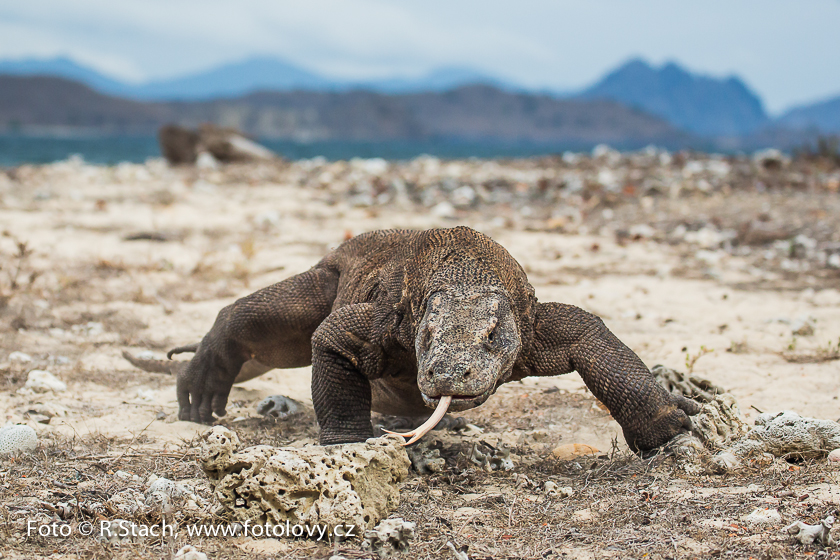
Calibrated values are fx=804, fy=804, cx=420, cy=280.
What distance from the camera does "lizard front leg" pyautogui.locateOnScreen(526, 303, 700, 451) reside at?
3613 mm

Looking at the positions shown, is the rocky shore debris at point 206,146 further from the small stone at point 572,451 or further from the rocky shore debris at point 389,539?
the rocky shore debris at point 389,539

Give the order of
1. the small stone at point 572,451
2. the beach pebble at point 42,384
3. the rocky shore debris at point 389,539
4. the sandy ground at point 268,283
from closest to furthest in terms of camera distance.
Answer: the rocky shore debris at point 389,539, the small stone at point 572,451, the sandy ground at point 268,283, the beach pebble at point 42,384

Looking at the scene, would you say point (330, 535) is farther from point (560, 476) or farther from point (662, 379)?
point (662, 379)

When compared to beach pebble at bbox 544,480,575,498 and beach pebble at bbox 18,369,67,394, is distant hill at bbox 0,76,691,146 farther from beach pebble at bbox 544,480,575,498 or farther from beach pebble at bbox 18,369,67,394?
beach pebble at bbox 544,480,575,498

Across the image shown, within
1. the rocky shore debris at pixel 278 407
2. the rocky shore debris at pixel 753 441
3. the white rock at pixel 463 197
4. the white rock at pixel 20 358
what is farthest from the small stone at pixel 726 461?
the white rock at pixel 463 197

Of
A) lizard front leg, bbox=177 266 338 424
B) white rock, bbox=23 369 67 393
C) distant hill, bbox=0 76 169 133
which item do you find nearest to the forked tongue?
lizard front leg, bbox=177 266 338 424

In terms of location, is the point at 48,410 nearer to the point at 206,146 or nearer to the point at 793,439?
the point at 793,439

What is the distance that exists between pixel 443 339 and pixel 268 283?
519cm

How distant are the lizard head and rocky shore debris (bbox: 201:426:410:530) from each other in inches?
17.7

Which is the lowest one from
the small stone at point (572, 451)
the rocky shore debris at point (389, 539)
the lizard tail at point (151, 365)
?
the lizard tail at point (151, 365)

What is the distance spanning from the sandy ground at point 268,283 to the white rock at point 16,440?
0.16 metres

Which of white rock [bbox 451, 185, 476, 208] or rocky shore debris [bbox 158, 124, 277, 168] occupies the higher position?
rocky shore debris [bbox 158, 124, 277, 168]

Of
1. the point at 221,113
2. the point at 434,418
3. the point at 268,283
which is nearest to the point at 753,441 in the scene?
the point at 434,418

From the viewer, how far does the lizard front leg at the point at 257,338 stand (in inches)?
174
